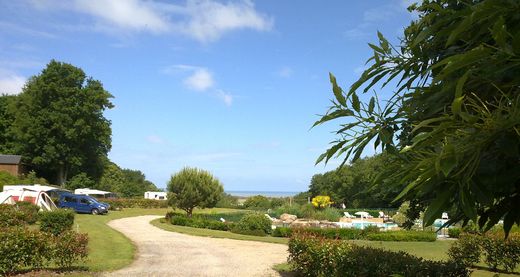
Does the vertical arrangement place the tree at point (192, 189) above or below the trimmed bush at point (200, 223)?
above

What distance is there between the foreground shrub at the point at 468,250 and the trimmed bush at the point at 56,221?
14.7 m

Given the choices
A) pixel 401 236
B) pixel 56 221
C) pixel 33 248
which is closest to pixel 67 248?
pixel 33 248

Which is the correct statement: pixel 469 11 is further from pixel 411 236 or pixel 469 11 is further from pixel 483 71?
pixel 411 236

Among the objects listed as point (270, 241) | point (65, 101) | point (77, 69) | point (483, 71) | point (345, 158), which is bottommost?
point (270, 241)

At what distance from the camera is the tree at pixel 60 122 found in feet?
171

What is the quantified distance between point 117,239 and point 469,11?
20.5m

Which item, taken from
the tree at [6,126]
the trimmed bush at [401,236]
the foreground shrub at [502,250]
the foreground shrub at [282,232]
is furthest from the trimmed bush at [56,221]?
the tree at [6,126]

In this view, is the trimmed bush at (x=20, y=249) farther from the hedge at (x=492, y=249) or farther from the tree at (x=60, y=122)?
the tree at (x=60, y=122)

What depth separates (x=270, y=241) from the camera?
22.6 m

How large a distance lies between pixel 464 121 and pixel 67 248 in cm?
1161

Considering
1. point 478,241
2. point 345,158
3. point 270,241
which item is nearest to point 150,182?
point 270,241

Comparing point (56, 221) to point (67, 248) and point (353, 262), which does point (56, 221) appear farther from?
point (353, 262)

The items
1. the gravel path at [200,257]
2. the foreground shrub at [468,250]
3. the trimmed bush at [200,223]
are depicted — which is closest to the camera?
the gravel path at [200,257]

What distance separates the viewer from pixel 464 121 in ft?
3.54
